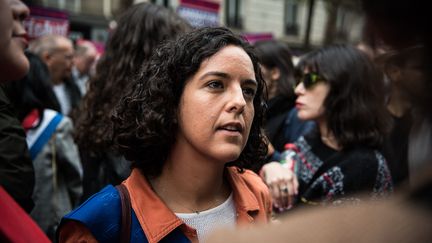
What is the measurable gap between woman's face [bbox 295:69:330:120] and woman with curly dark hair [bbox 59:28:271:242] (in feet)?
3.90

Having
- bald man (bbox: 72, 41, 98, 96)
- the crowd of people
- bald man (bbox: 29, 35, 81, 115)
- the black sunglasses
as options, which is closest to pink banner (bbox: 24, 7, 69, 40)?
bald man (bbox: 72, 41, 98, 96)

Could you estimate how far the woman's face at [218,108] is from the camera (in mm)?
1734

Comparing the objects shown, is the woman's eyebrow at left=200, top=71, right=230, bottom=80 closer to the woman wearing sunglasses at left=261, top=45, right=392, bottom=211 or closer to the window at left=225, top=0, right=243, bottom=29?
the woman wearing sunglasses at left=261, top=45, right=392, bottom=211

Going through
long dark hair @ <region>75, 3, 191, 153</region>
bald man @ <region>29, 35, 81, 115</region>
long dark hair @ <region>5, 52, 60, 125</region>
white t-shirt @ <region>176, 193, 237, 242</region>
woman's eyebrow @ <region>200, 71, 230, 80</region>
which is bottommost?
bald man @ <region>29, 35, 81, 115</region>

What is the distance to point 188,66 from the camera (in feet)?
5.97

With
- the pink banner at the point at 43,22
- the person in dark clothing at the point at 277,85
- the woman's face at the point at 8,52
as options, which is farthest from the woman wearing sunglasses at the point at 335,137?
the pink banner at the point at 43,22

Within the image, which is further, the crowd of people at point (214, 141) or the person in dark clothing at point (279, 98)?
the person in dark clothing at point (279, 98)

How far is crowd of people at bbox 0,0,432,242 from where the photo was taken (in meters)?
0.66

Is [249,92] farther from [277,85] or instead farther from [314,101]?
[277,85]

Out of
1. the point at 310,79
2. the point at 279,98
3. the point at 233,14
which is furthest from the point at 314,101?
the point at 233,14

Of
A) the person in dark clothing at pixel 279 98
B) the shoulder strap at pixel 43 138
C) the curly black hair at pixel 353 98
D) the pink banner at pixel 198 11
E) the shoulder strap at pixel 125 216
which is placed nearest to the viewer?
the shoulder strap at pixel 125 216

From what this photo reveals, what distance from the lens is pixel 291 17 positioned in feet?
87.6

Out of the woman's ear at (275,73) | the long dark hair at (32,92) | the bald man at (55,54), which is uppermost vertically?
the long dark hair at (32,92)

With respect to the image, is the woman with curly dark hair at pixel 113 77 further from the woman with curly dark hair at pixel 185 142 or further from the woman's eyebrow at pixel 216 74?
the woman's eyebrow at pixel 216 74
